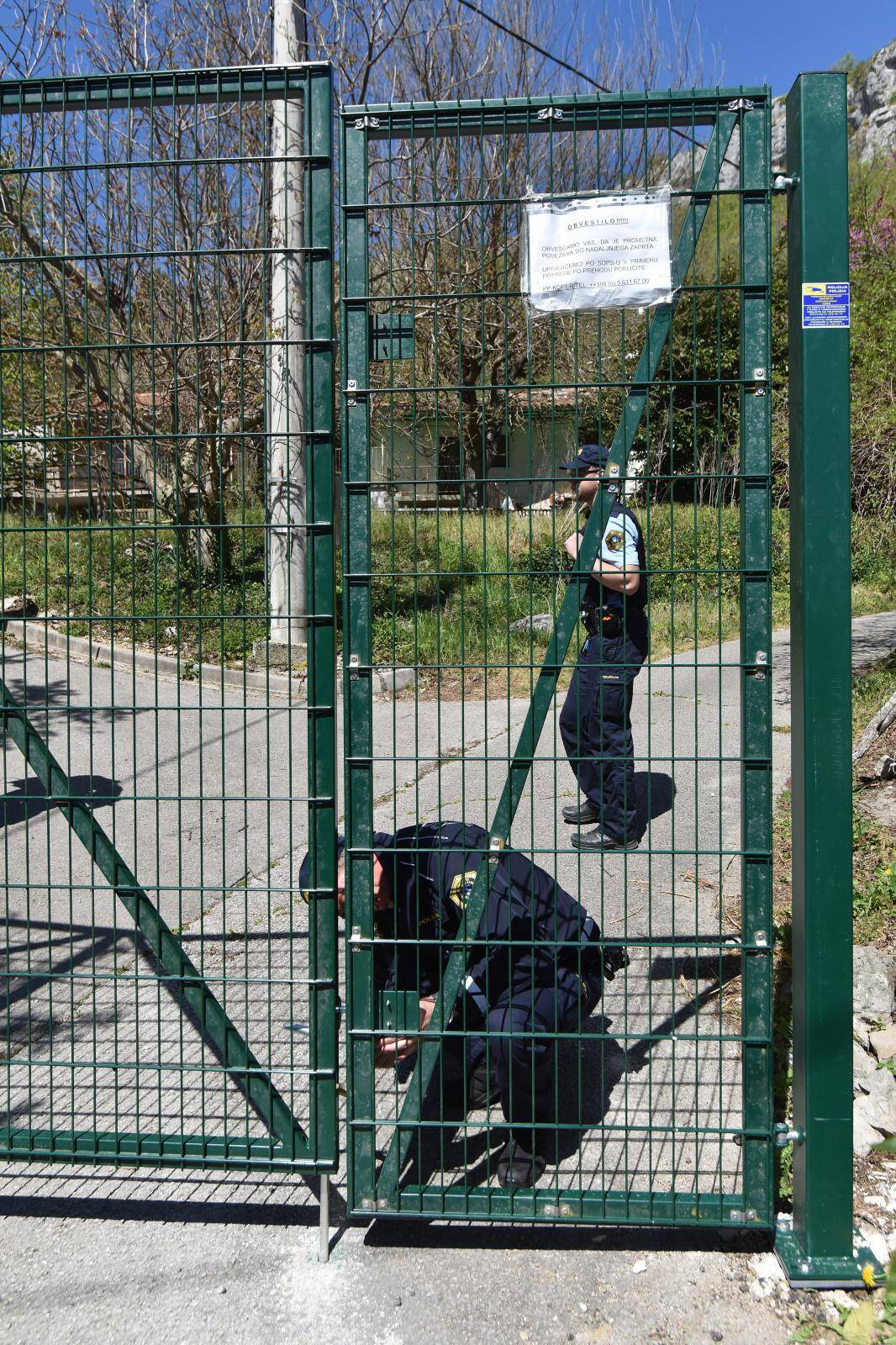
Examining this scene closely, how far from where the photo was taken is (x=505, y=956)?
10.4 ft

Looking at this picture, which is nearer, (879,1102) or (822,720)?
(822,720)

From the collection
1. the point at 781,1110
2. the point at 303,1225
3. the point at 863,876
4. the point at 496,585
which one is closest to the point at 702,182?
the point at 781,1110

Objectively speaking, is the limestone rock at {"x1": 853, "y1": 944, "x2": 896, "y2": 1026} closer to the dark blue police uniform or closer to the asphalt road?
the asphalt road

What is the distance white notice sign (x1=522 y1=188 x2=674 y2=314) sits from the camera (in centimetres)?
266

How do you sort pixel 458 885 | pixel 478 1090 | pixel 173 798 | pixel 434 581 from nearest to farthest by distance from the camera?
1. pixel 173 798
2. pixel 458 885
3. pixel 478 1090
4. pixel 434 581

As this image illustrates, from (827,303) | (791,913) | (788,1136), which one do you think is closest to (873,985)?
(791,913)

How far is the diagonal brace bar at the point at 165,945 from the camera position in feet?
9.64

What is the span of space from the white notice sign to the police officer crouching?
1346mm

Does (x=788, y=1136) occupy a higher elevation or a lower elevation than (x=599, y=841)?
lower

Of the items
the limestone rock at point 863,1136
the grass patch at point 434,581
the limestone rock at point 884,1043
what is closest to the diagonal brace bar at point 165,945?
the grass patch at point 434,581

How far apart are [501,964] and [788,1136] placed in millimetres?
850

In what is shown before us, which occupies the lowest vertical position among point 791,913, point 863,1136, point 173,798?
point 863,1136

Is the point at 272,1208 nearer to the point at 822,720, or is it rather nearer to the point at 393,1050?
the point at 393,1050

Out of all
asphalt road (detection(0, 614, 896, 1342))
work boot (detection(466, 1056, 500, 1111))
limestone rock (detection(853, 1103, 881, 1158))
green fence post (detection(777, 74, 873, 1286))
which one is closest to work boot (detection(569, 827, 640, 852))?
asphalt road (detection(0, 614, 896, 1342))
